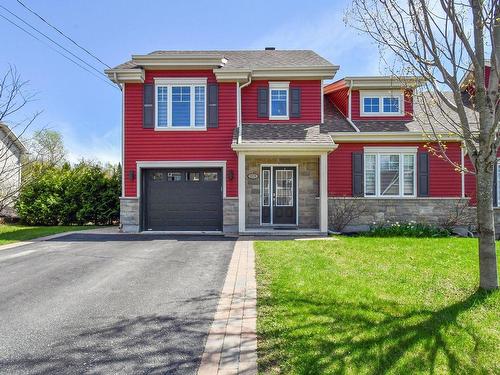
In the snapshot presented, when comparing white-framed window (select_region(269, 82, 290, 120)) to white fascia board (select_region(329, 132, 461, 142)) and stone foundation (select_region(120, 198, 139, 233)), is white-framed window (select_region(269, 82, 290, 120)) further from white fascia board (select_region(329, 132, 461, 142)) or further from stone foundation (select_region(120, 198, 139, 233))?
stone foundation (select_region(120, 198, 139, 233))

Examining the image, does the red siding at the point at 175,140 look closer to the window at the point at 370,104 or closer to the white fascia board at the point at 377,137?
the white fascia board at the point at 377,137

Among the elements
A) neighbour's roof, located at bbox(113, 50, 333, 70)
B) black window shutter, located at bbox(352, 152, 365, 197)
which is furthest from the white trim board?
black window shutter, located at bbox(352, 152, 365, 197)

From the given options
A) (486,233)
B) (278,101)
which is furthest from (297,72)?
(486,233)

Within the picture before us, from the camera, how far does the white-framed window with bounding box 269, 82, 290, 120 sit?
510 inches

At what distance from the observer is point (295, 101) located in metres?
12.9

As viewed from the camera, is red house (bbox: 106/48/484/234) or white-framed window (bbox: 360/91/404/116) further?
white-framed window (bbox: 360/91/404/116)

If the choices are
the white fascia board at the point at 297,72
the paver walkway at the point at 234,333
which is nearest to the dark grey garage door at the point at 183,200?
the white fascia board at the point at 297,72

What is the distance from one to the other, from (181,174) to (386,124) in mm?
8008

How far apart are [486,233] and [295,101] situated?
30.2 feet

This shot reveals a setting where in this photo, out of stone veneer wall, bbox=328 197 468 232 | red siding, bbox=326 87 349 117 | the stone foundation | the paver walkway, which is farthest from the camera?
red siding, bbox=326 87 349 117

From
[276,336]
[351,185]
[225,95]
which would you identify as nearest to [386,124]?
[351,185]

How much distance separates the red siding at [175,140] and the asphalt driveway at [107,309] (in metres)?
4.61

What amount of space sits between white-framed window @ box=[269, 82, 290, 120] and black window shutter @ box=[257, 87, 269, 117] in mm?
167

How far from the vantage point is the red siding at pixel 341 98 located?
1390cm
